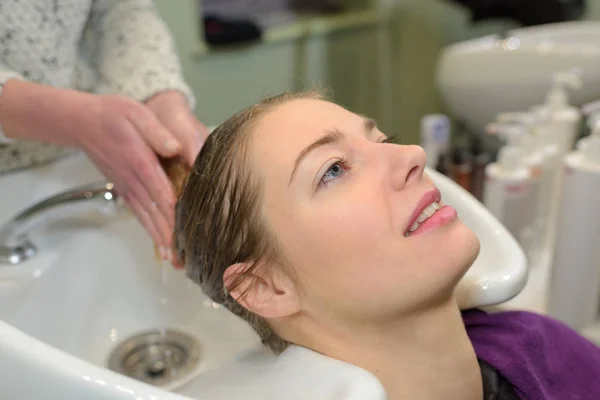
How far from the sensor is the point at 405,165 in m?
0.54

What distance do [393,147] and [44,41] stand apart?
1.43 ft

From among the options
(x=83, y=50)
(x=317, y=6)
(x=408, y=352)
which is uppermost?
(x=83, y=50)

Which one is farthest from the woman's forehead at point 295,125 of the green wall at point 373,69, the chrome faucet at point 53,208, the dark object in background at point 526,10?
the dark object in background at point 526,10

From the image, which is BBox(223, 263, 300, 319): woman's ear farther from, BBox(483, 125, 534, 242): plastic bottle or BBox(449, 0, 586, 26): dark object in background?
BBox(449, 0, 586, 26): dark object in background

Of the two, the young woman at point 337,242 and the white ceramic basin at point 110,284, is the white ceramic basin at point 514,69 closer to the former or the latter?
the white ceramic basin at point 110,284

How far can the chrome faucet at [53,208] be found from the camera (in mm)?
696

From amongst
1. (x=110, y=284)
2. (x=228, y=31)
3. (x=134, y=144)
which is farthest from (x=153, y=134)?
(x=228, y=31)

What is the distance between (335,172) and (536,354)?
1.13ft

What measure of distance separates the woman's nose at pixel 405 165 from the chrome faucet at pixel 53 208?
34 centimetres

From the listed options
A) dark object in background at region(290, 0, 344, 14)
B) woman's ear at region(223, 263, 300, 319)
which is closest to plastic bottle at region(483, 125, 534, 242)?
woman's ear at region(223, 263, 300, 319)

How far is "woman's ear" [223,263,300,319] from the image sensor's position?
1.84ft

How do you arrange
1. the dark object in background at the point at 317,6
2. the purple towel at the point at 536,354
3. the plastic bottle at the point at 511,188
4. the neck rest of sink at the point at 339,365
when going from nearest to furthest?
1. the neck rest of sink at the point at 339,365
2. the purple towel at the point at 536,354
3. the plastic bottle at the point at 511,188
4. the dark object in background at the point at 317,6

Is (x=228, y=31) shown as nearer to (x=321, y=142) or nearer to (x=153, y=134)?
(x=153, y=134)

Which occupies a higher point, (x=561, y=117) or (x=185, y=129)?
(x=185, y=129)
